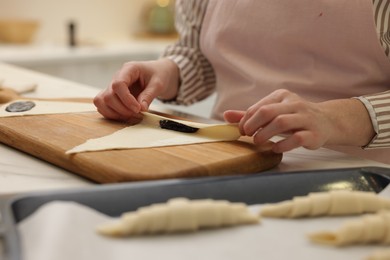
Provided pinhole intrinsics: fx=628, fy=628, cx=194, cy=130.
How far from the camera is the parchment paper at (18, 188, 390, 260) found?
1.52 ft

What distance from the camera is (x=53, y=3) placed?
2541mm

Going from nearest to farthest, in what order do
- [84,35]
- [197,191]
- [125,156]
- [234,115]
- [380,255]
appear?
[380,255], [197,191], [125,156], [234,115], [84,35]

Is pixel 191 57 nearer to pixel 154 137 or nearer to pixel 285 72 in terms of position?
pixel 285 72

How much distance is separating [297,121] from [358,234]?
229 millimetres

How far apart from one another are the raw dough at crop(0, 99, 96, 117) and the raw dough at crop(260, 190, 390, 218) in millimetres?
452

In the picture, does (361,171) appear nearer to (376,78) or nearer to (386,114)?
(386,114)

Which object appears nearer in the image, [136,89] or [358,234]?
[358,234]

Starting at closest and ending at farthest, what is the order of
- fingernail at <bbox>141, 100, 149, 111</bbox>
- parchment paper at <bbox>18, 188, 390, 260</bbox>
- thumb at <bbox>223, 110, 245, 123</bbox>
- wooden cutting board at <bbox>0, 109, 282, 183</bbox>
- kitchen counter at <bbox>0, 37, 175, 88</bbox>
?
parchment paper at <bbox>18, 188, 390, 260</bbox>, wooden cutting board at <bbox>0, 109, 282, 183</bbox>, thumb at <bbox>223, 110, 245, 123</bbox>, fingernail at <bbox>141, 100, 149, 111</bbox>, kitchen counter at <bbox>0, 37, 175, 88</bbox>

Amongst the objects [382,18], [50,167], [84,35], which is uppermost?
[382,18]

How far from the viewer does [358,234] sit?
50cm

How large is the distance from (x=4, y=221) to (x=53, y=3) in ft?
7.09

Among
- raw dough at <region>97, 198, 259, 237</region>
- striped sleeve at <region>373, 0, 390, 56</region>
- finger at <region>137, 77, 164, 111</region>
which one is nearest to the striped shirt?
finger at <region>137, 77, 164, 111</region>

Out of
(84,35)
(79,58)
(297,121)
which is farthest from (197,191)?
(84,35)

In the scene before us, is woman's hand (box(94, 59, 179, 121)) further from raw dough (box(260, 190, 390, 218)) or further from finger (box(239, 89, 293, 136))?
raw dough (box(260, 190, 390, 218))
